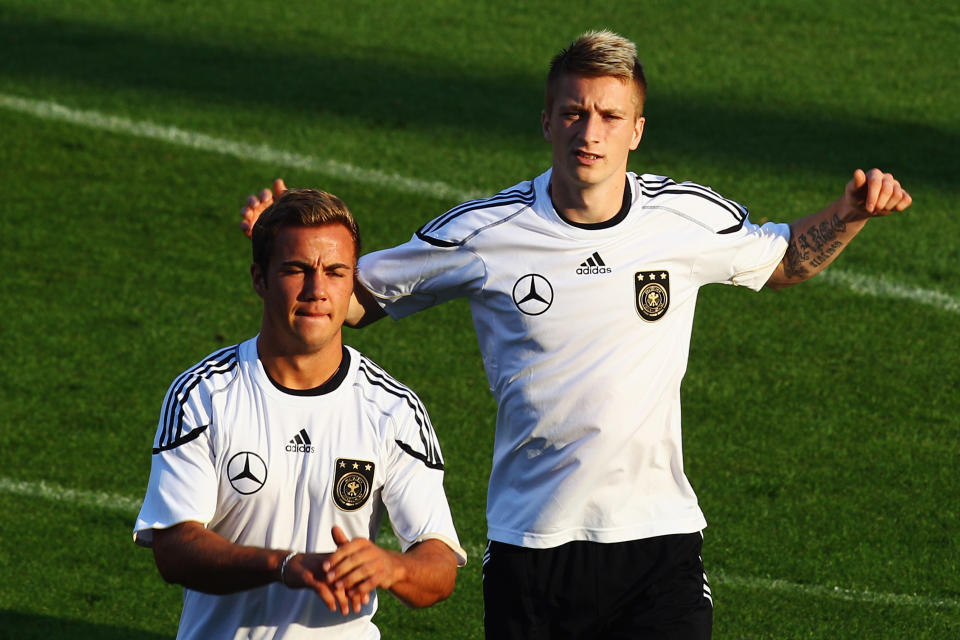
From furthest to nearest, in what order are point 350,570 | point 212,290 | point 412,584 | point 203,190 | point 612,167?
1. point 203,190
2. point 212,290
3. point 612,167
4. point 412,584
5. point 350,570

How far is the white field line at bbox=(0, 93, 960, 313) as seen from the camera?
888 cm

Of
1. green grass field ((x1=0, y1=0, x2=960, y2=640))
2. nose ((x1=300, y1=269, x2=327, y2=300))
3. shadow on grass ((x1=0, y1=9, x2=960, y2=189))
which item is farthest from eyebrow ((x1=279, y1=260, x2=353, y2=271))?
shadow on grass ((x1=0, y1=9, x2=960, y2=189))

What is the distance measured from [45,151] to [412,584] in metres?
7.48

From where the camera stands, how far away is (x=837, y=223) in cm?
432

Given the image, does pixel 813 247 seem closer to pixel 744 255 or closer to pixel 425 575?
pixel 744 255

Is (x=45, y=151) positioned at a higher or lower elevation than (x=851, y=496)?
higher

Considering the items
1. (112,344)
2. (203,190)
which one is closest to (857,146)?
(203,190)

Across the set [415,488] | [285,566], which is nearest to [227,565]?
[285,566]

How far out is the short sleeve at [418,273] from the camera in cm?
432

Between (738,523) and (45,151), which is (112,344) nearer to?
(45,151)

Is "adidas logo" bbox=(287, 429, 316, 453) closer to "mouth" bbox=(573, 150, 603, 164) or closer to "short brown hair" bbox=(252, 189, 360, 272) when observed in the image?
"short brown hair" bbox=(252, 189, 360, 272)

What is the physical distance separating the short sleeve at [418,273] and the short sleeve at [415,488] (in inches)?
30.2

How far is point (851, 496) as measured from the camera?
6.88 m

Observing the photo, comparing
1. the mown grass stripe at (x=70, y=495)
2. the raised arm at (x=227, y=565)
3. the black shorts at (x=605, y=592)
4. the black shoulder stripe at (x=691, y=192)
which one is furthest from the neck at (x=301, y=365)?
the mown grass stripe at (x=70, y=495)
